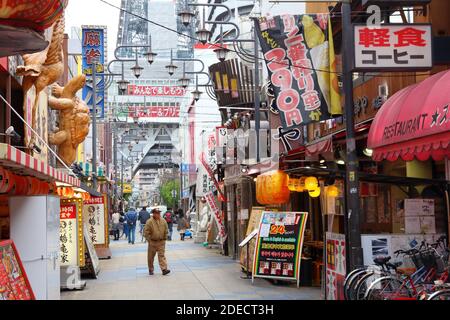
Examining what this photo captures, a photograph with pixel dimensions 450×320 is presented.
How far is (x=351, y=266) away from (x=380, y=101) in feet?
16.3

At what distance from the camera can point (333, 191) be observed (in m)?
15.0

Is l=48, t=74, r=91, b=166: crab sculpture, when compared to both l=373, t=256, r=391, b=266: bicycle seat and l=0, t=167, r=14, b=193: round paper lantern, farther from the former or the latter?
l=373, t=256, r=391, b=266: bicycle seat

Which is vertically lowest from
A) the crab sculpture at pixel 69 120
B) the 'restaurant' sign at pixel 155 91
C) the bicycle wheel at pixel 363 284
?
the bicycle wheel at pixel 363 284

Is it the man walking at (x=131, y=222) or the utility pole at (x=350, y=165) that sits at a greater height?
the utility pole at (x=350, y=165)

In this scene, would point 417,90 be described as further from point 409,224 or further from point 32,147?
point 32,147

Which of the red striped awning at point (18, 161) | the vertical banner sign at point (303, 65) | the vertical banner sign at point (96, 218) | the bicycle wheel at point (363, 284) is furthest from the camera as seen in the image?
the vertical banner sign at point (96, 218)

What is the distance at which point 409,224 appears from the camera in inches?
457

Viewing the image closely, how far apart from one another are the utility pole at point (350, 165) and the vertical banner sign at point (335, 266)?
576 millimetres

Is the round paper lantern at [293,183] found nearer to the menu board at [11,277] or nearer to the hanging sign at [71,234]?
the hanging sign at [71,234]

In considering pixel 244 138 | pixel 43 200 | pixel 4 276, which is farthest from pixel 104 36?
pixel 4 276

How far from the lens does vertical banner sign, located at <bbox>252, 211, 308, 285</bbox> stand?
15.1 meters

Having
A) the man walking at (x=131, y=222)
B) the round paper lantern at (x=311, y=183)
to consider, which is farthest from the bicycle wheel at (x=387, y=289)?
the man walking at (x=131, y=222)

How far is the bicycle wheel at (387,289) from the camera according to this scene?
9500 mm

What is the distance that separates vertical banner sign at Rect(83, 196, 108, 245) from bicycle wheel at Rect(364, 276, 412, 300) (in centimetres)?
1628
